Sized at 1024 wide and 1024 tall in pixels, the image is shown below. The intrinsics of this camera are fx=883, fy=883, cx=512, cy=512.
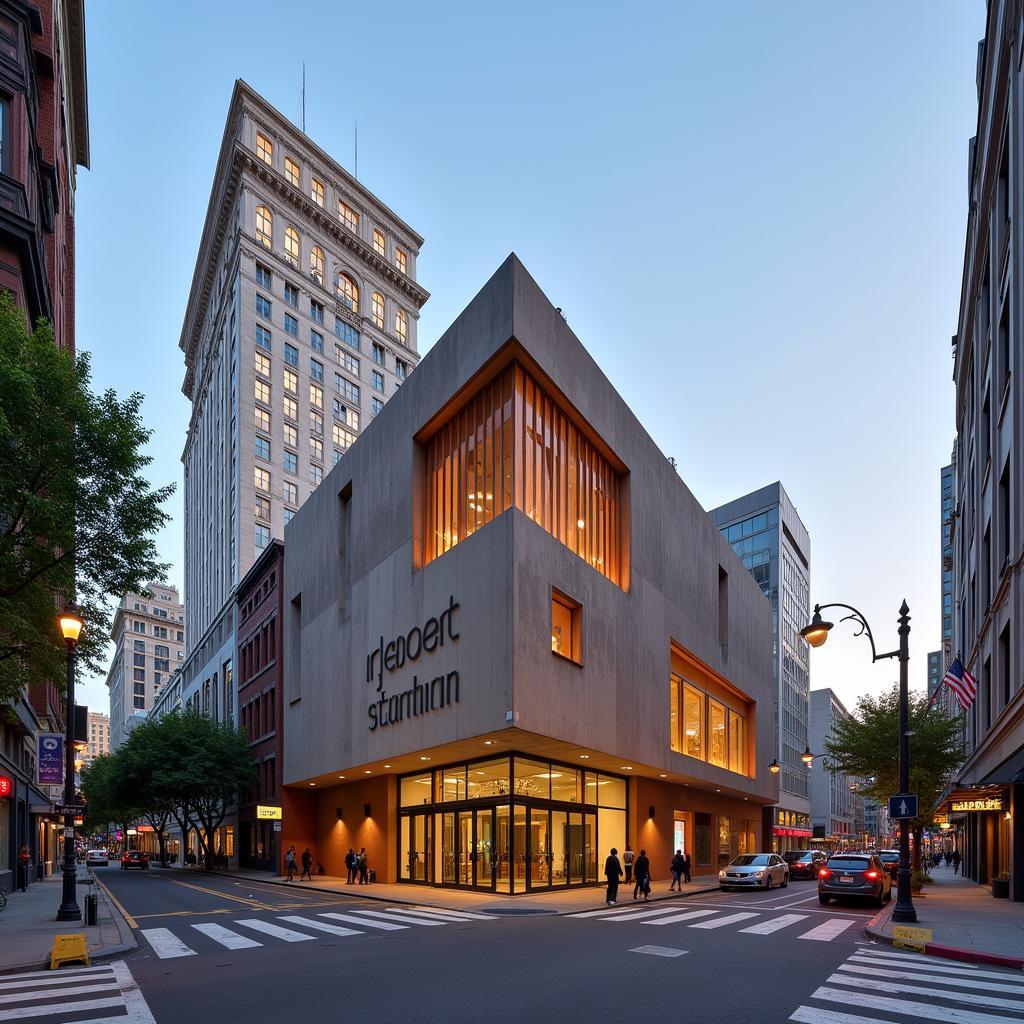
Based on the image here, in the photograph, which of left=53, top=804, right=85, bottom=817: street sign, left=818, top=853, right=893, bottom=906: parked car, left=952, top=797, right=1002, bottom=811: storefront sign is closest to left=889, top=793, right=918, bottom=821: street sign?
left=818, top=853, right=893, bottom=906: parked car

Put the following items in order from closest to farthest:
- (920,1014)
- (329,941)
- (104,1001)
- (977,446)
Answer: (920,1014), (104,1001), (329,941), (977,446)

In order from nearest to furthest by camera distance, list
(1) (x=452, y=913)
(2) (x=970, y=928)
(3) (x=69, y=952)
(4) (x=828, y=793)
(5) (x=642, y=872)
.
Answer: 1. (3) (x=69, y=952)
2. (2) (x=970, y=928)
3. (1) (x=452, y=913)
4. (5) (x=642, y=872)
5. (4) (x=828, y=793)

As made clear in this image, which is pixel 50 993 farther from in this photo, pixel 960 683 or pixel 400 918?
pixel 960 683

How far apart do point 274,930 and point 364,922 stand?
2569 millimetres

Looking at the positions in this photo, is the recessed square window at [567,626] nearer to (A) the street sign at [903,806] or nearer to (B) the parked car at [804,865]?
(A) the street sign at [903,806]

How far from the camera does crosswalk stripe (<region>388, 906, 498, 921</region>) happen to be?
75.3 feet

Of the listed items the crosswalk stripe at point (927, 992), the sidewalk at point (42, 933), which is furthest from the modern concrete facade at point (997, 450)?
the sidewalk at point (42, 933)

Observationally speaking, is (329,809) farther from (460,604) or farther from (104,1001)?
(104,1001)

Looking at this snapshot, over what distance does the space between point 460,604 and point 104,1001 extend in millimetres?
17157

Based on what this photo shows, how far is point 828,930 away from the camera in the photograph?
20203mm

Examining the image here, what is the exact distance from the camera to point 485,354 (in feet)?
93.8

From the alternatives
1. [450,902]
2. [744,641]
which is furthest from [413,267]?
→ [450,902]

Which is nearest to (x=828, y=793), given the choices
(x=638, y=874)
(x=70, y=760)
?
(x=638, y=874)

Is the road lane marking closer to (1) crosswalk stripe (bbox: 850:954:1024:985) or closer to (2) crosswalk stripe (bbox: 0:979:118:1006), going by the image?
(1) crosswalk stripe (bbox: 850:954:1024:985)
